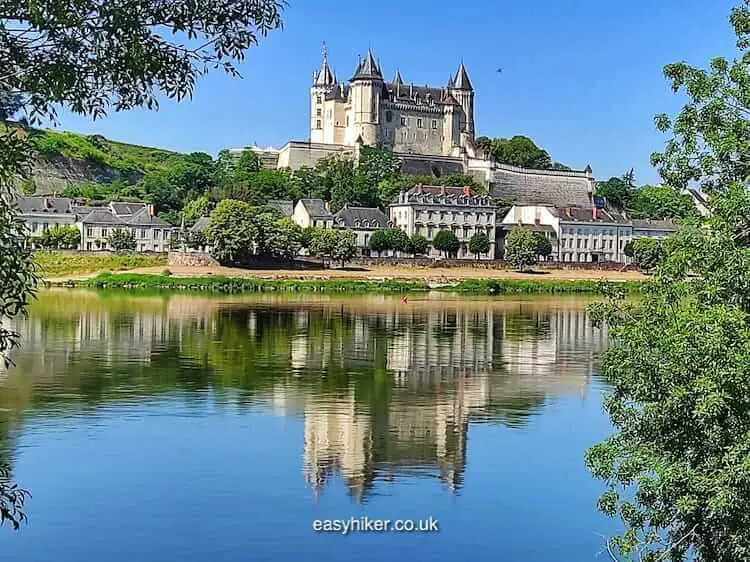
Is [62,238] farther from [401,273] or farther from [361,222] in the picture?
[401,273]

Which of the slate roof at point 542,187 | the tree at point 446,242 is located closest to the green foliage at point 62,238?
the tree at point 446,242

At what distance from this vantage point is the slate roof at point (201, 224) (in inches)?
2379

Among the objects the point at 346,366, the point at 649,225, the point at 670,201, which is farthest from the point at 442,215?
the point at 670,201

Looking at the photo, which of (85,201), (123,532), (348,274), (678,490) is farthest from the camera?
(85,201)

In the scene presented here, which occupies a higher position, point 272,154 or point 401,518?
point 272,154

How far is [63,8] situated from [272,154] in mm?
85540

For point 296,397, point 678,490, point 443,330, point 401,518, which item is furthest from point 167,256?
point 678,490

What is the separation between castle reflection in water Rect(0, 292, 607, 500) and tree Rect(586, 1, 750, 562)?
4.81m

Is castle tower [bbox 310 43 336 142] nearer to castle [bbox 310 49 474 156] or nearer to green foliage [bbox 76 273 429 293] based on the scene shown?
castle [bbox 310 49 474 156]

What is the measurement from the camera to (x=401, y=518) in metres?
11.7

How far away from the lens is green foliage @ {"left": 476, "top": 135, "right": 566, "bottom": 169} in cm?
9506

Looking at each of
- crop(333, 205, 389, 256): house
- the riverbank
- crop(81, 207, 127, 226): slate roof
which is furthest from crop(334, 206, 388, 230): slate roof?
crop(81, 207, 127, 226): slate roof

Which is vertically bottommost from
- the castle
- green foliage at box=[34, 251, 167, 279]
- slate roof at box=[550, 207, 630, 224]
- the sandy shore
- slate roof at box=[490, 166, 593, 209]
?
the sandy shore

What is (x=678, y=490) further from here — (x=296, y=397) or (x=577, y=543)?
(x=296, y=397)
